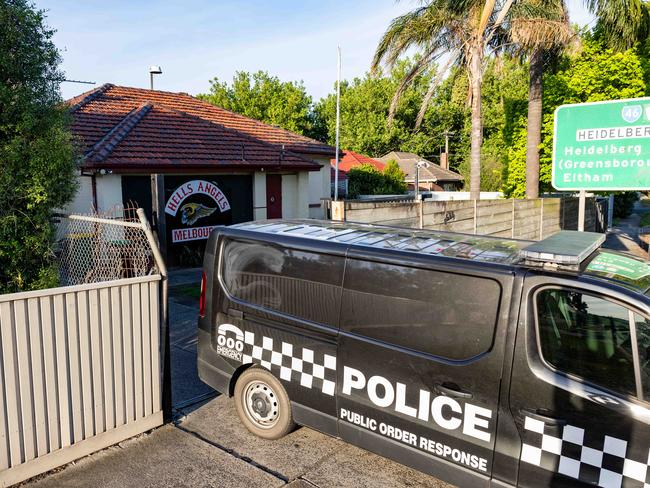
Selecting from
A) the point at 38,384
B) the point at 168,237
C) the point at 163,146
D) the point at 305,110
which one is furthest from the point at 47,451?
the point at 305,110

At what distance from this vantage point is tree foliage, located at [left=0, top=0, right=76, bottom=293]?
171 inches

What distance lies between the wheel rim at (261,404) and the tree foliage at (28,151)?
220 cm

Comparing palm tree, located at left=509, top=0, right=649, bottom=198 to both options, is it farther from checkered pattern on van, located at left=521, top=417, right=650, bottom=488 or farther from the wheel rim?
checkered pattern on van, located at left=521, top=417, right=650, bottom=488

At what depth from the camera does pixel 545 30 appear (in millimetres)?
12211

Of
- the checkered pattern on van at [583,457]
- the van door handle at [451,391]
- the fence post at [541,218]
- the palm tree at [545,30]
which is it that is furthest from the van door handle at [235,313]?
the fence post at [541,218]

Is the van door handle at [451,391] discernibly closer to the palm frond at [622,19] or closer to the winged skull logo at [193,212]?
the winged skull logo at [193,212]

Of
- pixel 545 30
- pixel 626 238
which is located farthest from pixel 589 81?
pixel 626 238

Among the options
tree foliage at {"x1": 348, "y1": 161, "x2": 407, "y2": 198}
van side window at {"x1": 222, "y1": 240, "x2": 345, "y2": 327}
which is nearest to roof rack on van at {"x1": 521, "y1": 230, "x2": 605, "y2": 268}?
van side window at {"x1": 222, "y1": 240, "x2": 345, "y2": 327}

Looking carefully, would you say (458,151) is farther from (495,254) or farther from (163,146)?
(495,254)

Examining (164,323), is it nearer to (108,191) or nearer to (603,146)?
(603,146)

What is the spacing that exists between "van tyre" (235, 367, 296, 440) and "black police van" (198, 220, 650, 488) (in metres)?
0.01

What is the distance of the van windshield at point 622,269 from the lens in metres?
3.05

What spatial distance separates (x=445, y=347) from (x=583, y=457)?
98 cm

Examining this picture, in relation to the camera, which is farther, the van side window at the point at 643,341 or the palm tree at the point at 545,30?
the palm tree at the point at 545,30
